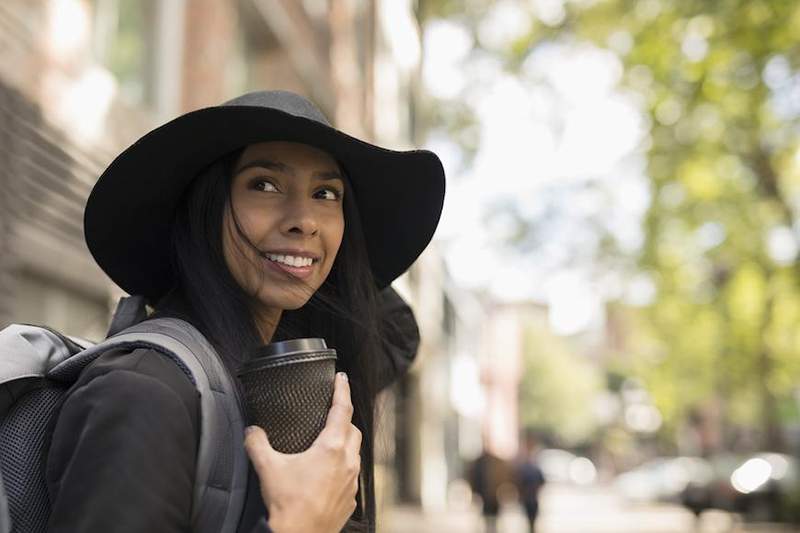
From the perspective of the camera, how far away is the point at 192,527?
4.74 feet

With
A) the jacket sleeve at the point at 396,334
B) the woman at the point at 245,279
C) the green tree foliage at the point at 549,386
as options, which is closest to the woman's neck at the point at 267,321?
the woman at the point at 245,279

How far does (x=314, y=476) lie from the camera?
1550 millimetres

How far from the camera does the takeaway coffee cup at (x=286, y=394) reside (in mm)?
1572

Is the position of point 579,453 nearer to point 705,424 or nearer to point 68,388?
point 705,424

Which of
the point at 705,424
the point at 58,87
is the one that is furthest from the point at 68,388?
the point at 705,424

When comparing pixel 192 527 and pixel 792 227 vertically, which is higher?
pixel 792 227

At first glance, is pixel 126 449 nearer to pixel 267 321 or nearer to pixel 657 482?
pixel 267 321

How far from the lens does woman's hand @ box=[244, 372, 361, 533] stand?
150cm

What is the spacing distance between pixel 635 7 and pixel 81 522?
1073 centimetres

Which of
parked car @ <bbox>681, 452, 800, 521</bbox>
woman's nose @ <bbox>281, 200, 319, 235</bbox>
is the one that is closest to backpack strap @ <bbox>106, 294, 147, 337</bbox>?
woman's nose @ <bbox>281, 200, 319, 235</bbox>

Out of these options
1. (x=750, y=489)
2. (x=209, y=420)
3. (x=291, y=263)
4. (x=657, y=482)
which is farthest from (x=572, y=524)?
(x=209, y=420)

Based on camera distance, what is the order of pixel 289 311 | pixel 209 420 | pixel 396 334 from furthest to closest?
pixel 396 334, pixel 289 311, pixel 209 420

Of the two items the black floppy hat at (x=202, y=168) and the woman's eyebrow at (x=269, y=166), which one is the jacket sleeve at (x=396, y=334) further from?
the woman's eyebrow at (x=269, y=166)

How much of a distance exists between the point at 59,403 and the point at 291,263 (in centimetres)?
51
